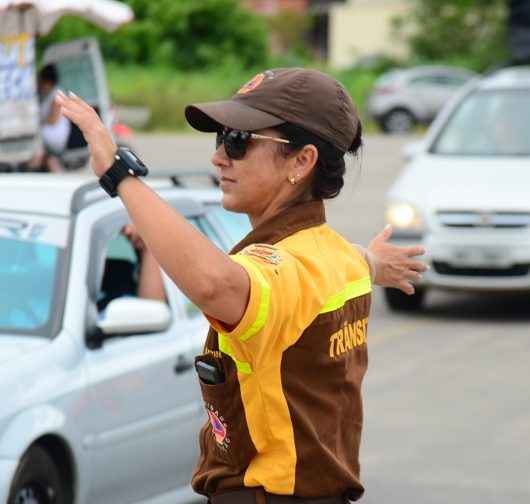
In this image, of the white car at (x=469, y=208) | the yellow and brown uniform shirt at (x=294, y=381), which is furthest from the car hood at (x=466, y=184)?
the yellow and brown uniform shirt at (x=294, y=381)

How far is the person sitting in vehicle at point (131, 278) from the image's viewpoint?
Answer: 6.89 meters

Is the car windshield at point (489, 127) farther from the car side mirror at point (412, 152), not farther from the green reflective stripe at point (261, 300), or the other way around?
the green reflective stripe at point (261, 300)

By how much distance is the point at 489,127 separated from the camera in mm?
14422

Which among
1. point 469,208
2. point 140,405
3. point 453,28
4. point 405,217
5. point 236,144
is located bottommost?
point 453,28

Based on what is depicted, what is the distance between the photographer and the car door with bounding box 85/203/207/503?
20.8 ft

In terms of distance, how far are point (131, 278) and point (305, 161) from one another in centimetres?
378

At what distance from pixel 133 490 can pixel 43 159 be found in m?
8.68

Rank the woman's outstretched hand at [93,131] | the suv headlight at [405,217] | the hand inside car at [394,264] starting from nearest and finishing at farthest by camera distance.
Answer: the woman's outstretched hand at [93,131] < the hand inside car at [394,264] < the suv headlight at [405,217]

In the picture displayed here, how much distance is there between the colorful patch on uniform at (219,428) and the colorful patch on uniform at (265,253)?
35 centimetres

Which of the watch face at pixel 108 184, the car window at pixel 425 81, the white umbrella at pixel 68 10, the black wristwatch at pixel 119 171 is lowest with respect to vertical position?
the car window at pixel 425 81

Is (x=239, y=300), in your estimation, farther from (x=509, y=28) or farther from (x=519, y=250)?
(x=509, y=28)

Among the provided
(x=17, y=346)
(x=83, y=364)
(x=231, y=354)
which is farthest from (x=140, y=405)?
(x=231, y=354)

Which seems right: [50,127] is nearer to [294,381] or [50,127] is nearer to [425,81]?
[294,381]

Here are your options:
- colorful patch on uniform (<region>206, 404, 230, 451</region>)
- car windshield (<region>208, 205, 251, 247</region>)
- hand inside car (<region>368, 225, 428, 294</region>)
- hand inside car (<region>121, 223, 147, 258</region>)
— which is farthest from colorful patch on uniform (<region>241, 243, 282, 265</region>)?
car windshield (<region>208, 205, 251, 247</region>)
